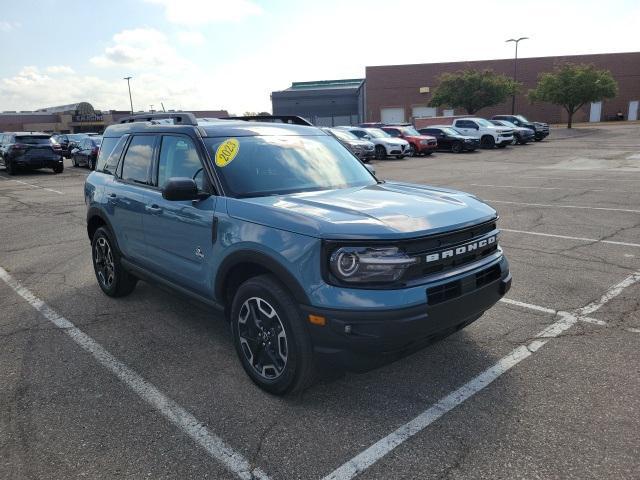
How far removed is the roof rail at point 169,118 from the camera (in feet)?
13.9

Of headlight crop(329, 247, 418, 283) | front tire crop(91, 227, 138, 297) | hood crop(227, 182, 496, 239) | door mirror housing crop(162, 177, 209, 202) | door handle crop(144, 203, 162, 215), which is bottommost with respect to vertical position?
front tire crop(91, 227, 138, 297)

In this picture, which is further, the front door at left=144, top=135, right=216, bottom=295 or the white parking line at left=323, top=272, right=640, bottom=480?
the front door at left=144, top=135, right=216, bottom=295

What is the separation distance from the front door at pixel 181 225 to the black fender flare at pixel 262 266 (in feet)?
0.55

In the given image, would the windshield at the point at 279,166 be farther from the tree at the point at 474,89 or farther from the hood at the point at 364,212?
the tree at the point at 474,89

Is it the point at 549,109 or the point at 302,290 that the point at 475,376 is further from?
the point at 549,109

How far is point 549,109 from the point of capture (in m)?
60.4

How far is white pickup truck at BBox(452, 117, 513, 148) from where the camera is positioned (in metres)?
29.2

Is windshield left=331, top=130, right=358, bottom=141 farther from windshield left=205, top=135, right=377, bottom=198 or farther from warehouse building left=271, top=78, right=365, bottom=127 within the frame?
warehouse building left=271, top=78, right=365, bottom=127

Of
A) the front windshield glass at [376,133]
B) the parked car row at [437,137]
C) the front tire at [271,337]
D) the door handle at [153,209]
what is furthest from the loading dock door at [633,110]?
the front tire at [271,337]

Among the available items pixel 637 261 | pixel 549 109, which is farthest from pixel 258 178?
pixel 549 109

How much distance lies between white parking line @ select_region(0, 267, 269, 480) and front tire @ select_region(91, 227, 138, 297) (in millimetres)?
612

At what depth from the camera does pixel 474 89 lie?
46.9 metres

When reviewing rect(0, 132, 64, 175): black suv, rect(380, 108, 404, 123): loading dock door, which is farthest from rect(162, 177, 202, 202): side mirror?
rect(380, 108, 404, 123): loading dock door

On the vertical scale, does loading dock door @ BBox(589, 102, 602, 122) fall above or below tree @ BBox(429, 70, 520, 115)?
below
